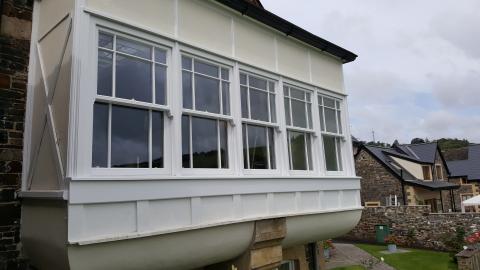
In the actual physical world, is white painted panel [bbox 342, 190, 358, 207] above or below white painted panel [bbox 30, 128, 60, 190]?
below

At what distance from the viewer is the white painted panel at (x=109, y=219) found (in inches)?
162

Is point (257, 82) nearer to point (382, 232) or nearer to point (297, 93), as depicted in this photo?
point (297, 93)

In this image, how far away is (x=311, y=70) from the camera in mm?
8305

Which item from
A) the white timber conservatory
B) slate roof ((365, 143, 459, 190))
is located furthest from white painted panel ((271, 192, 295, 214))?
slate roof ((365, 143, 459, 190))

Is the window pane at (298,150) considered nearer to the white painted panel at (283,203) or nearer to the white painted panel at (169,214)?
the white painted panel at (283,203)

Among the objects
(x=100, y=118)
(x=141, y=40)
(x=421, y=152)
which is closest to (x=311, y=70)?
(x=141, y=40)

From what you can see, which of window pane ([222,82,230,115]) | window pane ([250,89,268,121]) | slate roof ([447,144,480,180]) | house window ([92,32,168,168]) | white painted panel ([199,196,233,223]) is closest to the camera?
house window ([92,32,168,168])

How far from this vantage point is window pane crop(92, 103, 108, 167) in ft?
14.5

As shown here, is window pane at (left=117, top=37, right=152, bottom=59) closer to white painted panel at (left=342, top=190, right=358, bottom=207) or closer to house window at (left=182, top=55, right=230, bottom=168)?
house window at (left=182, top=55, right=230, bottom=168)

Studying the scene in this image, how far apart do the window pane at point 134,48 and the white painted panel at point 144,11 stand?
0.27 meters

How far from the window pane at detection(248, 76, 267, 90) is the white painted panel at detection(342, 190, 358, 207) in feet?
10.8

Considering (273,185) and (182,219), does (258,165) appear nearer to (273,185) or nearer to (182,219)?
(273,185)

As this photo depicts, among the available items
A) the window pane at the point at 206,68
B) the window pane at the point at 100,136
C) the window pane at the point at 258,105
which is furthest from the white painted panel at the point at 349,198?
the window pane at the point at 100,136

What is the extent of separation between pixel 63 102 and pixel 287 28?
15.5ft
